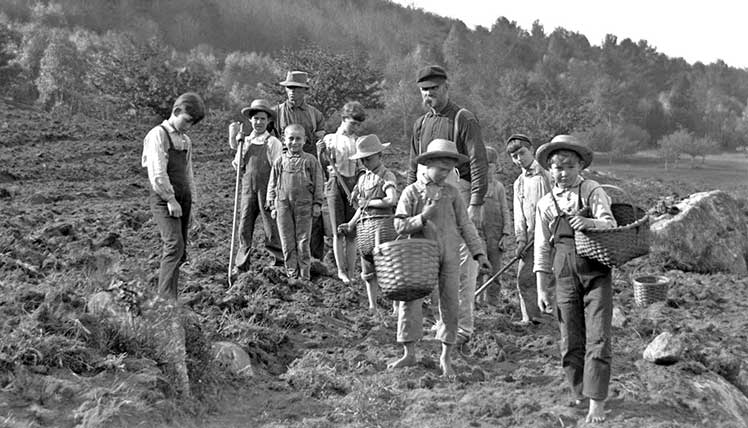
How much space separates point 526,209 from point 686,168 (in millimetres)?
46476

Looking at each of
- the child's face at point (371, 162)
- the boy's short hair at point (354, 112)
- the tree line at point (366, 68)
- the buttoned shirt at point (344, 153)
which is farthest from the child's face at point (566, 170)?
the tree line at point (366, 68)

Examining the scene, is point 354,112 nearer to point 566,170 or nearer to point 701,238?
point 566,170

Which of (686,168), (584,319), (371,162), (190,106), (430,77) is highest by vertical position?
(430,77)

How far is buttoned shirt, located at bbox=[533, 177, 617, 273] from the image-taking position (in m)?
4.68

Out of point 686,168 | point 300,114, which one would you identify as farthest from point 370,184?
point 686,168

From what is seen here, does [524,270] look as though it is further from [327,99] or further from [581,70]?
[581,70]

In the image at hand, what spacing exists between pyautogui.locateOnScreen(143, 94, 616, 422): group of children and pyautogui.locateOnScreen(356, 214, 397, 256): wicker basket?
9cm

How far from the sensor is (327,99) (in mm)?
25125

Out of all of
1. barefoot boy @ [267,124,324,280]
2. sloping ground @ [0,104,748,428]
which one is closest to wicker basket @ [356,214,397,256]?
sloping ground @ [0,104,748,428]

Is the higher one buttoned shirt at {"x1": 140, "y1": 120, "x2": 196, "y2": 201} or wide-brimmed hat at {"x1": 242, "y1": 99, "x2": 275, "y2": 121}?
wide-brimmed hat at {"x1": 242, "y1": 99, "x2": 275, "y2": 121}

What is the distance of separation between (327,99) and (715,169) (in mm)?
32762

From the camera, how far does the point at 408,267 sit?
502cm

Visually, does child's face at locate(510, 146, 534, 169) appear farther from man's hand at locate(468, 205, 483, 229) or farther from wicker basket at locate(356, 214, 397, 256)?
wicker basket at locate(356, 214, 397, 256)

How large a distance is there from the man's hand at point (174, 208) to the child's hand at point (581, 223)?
9.68 feet
